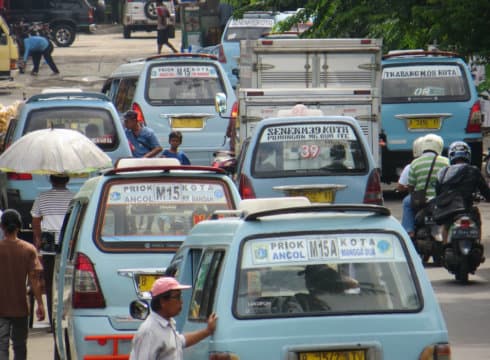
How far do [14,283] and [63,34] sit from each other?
42.4m

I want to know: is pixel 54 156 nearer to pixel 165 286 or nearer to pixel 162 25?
pixel 165 286

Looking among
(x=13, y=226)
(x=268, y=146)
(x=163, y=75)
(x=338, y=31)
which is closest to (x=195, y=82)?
(x=163, y=75)

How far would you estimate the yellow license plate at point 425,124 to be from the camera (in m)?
22.6

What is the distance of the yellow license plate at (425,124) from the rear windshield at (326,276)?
15.2 metres

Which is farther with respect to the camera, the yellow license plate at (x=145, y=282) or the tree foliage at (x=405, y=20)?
the tree foliage at (x=405, y=20)

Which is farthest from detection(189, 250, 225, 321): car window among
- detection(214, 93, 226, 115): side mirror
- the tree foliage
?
detection(214, 93, 226, 115): side mirror

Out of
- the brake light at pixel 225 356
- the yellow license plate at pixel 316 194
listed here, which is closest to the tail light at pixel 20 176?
the yellow license plate at pixel 316 194

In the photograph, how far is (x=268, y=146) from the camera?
52.4 feet

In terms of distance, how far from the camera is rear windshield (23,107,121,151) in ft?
60.8

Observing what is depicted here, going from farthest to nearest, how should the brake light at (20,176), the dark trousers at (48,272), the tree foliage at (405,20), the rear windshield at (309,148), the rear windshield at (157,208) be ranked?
the brake light at (20,176)
the tree foliage at (405,20)
the rear windshield at (309,148)
the dark trousers at (48,272)
the rear windshield at (157,208)

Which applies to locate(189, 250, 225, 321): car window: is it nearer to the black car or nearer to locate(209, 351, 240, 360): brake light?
locate(209, 351, 240, 360): brake light

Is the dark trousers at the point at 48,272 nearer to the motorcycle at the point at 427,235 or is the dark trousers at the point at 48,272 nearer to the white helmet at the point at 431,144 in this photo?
the motorcycle at the point at 427,235

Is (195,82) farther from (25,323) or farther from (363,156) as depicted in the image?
(25,323)

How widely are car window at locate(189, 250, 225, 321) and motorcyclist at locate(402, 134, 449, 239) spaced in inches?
348
